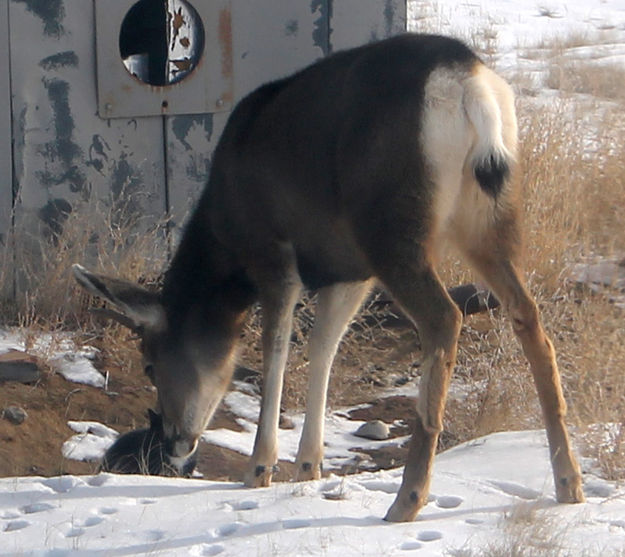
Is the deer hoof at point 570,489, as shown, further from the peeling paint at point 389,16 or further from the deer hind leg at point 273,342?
the peeling paint at point 389,16

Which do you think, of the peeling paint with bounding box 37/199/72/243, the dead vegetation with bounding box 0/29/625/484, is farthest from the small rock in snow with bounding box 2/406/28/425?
the peeling paint with bounding box 37/199/72/243

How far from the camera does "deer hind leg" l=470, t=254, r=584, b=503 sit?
507cm

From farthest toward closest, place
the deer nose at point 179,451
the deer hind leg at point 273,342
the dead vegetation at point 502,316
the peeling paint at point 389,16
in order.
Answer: the peeling paint at point 389,16
the dead vegetation at point 502,316
the deer nose at point 179,451
the deer hind leg at point 273,342

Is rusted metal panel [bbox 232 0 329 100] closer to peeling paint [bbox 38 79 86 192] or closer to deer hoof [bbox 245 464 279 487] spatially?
peeling paint [bbox 38 79 86 192]

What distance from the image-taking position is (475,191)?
4.96 meters

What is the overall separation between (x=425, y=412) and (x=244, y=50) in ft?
15.1

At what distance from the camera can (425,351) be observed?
4824 mm

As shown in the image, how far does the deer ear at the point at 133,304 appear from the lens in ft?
19.9

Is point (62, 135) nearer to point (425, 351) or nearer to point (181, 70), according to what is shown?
point (181, 70)

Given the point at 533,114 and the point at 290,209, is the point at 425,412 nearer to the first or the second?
the point at 290,209

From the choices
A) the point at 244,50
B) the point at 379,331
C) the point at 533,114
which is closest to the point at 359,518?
the point at 379,331

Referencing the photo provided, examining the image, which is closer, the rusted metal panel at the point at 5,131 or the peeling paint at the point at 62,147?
the rusted metal panel at the point at 5,131

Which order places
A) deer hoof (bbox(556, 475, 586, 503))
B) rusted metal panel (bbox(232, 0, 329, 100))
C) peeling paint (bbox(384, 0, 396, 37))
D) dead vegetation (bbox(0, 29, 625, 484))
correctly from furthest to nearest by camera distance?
peeling paint (bbox(384, 0, 396, 37)), rusted metal panel (bbox(232, 0, 329, 100)), dead vegetation (bbox(0, 29, 625, 484)), deer hoof (bbox(556, 475, 586, 503))

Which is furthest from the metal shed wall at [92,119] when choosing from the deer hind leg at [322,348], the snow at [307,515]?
the snow at [307,515]
